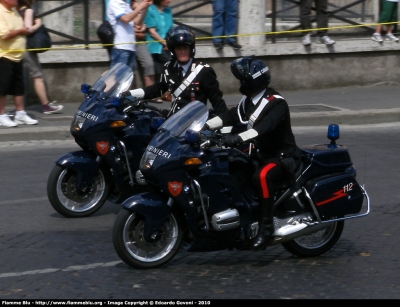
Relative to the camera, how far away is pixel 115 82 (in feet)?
26.6

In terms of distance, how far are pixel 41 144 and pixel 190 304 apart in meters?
6.40

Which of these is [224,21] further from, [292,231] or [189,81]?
[292,231]

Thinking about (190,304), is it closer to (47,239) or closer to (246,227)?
(246,227)

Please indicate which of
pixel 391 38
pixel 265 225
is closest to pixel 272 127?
pixel 265 225

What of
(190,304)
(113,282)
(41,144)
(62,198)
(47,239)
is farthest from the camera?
(41,144)

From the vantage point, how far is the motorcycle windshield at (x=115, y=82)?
26.3 ft

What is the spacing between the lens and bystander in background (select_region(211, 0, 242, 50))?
1463cm

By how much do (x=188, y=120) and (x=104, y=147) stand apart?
1.76m

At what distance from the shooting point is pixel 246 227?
21.3ft

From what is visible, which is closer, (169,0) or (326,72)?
(169,0)

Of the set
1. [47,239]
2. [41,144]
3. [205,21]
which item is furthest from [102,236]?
[205,21]

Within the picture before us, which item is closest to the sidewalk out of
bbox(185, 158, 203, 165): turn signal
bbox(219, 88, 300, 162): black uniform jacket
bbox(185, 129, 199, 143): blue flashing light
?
bbox(219, 88, 300, 162): black uniform jacket

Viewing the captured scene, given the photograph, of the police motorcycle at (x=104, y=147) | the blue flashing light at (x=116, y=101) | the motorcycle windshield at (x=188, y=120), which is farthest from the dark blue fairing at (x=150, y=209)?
the blue flashing light at (x=116, y=101)

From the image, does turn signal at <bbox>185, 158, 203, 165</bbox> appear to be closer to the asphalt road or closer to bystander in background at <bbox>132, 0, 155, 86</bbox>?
the asphalt road
